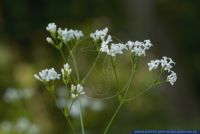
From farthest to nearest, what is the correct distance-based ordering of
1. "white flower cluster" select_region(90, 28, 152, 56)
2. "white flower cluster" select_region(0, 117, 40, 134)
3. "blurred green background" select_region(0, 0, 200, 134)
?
"blurred green background" select_region(0, 0, 200, 134) → "white flower cluster" select_region(0, 117, 40, 134) → "white flower cluster" select_region(90, 28, 152, 56)

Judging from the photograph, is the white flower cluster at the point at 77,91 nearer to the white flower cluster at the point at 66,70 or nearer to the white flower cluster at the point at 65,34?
the white flower cluster at the point at 66,70

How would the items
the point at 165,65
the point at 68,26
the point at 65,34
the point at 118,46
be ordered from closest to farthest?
the point at 118,46
the point at 165,65
the point at 65,34
the point at 68,26

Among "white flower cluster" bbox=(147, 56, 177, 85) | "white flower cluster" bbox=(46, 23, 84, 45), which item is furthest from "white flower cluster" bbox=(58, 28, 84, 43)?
"white flower cluster" bbox=(147, 56, 177, 85)

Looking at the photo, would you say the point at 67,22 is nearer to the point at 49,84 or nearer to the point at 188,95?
the point at 188,95

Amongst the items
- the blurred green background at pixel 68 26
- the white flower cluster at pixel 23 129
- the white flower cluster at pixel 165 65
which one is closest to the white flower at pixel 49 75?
the white flower cluster at pixel 165 65

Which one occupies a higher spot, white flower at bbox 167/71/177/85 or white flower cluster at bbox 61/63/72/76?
white flower cluster at bbox 61/63/72/76

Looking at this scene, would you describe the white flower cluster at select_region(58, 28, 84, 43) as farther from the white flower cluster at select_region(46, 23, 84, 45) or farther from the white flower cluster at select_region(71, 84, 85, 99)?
the white flower cluster at select_region(71, 84, 85, 99)

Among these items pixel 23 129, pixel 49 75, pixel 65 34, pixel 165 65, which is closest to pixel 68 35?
pixel 65 34

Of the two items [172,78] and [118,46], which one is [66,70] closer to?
[118,46]
